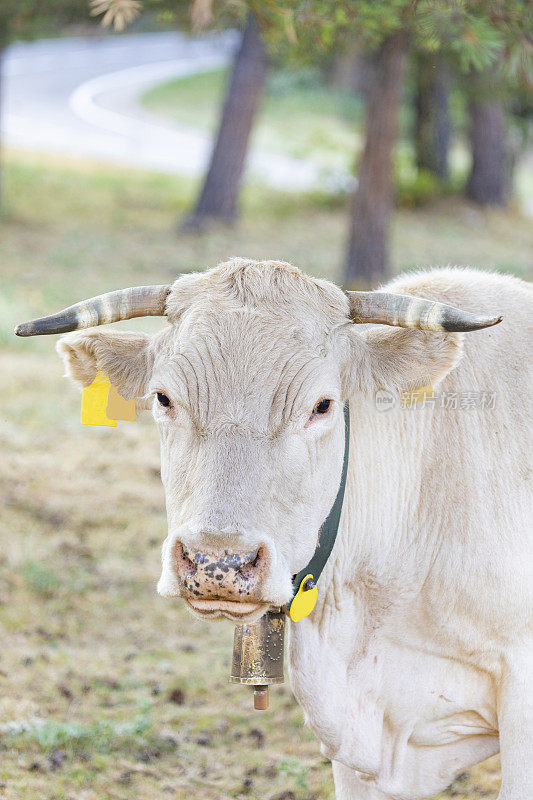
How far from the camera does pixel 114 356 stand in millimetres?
3670

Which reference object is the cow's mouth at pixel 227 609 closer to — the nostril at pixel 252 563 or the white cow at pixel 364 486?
the white cow at pixel 364 486

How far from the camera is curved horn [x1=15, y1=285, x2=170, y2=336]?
334cm

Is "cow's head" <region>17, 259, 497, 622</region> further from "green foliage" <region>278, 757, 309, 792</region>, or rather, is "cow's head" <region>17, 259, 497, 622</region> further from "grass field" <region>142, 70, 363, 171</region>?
"grass field" <region>142, 70, 363, 171</region>

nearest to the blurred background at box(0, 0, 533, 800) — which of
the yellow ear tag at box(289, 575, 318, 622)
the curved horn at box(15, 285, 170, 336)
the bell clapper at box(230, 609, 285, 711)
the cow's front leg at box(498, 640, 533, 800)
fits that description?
the bell clapper at box(230, 609, 285, 711)

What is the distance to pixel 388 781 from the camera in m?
3.77

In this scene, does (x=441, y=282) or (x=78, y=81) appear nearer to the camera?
(x=441, y=282)

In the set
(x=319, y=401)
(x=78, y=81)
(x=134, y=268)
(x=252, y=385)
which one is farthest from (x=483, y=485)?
(x=78, y=81)

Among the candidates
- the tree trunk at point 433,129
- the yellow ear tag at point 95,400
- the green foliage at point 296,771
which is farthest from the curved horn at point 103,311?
the tree trunk at point 433,129

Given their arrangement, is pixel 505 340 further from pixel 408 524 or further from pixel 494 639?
pixel 494 639

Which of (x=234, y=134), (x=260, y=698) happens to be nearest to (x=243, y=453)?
(x=260, y=698)

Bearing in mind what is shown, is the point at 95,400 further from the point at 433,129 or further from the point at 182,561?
the point at 433,129

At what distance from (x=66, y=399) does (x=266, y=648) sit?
6666 millimetres

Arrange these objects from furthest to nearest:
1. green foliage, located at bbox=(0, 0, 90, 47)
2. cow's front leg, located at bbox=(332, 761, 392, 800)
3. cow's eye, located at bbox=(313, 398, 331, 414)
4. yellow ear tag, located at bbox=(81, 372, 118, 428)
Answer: green foliage, located at bbox=(0, 0, 90, 47)
cow's front leg, located at bbox=(332, 761, 392, 800)
yellow ear tag, located at bbox=(81, 372, 118, 428)
cow's eye, located at bbox=(313, 398, 331, 414)

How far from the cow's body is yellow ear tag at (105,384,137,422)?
88 centimetres
